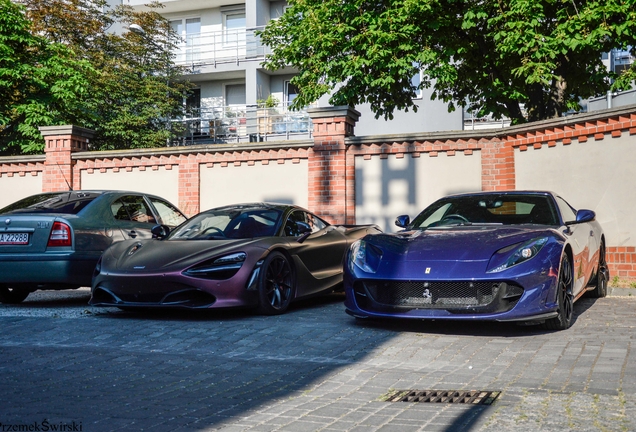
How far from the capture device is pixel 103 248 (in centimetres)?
911

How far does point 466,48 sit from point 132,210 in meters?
9.53

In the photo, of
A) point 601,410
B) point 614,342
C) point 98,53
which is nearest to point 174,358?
point 601,410

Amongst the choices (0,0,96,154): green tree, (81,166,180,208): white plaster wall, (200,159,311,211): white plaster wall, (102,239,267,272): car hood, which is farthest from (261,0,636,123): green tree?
(102,239,267,272): car hood

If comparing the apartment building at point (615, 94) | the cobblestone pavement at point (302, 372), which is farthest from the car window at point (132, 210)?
the apartment building at point (615, 94)

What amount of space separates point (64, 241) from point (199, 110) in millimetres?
22892

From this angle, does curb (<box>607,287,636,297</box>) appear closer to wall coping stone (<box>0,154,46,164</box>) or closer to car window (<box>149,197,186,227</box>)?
car window (<box>149,197,186,227</box>)

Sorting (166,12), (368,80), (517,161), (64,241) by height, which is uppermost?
(166,12)

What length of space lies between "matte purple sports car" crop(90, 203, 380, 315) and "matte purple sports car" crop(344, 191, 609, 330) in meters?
1.09

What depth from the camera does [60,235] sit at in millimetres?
8703

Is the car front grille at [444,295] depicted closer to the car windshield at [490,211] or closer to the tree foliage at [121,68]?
the car windshield at [490,211]

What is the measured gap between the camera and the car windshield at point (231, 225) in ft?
27.5

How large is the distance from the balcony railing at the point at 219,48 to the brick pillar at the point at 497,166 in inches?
694

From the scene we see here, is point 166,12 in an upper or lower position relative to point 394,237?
upper

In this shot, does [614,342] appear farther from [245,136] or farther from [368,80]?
[245,136]
